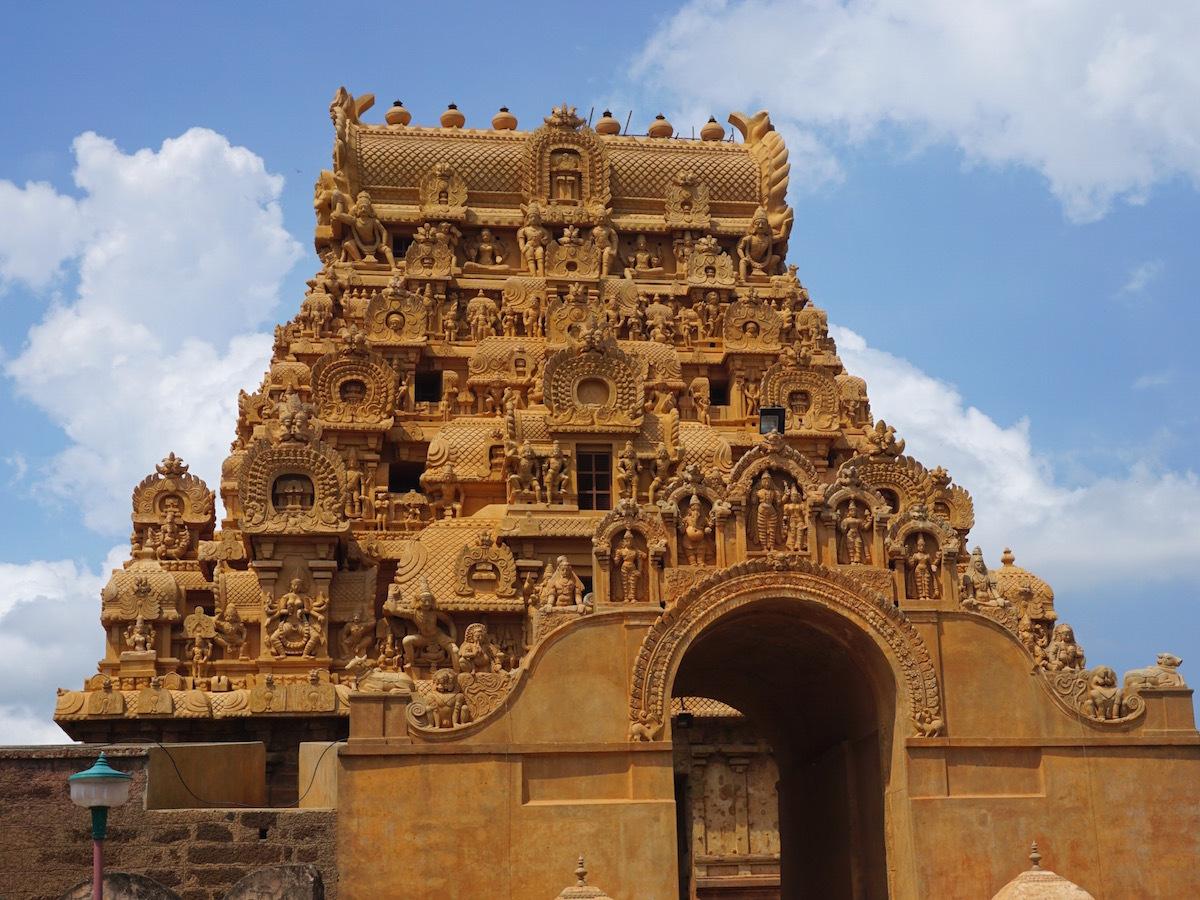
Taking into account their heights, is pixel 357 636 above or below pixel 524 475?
below

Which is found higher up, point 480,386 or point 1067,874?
point 480,386

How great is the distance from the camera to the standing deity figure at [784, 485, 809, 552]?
23906mm

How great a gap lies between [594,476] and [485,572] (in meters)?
3.88

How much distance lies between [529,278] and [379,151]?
5981mm

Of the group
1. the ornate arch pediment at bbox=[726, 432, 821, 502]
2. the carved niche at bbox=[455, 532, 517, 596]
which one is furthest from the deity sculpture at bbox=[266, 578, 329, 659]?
the ornate arch pediment at bbox=[726, 432, 821, 502]

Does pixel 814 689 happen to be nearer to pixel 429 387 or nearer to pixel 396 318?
pixel 396 318

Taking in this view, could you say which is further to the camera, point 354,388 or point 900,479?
point 354,388

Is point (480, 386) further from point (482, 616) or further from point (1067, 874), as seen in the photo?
point (1067, 874)

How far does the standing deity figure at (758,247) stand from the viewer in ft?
152

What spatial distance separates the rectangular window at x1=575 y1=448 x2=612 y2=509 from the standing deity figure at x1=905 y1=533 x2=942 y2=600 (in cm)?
1427

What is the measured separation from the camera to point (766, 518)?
2403 cm

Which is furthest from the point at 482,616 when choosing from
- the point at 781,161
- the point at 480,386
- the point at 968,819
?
the point at 781,161

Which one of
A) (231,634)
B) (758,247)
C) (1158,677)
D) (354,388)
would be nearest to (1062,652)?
(1158,677)

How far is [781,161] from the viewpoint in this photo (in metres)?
47.8
